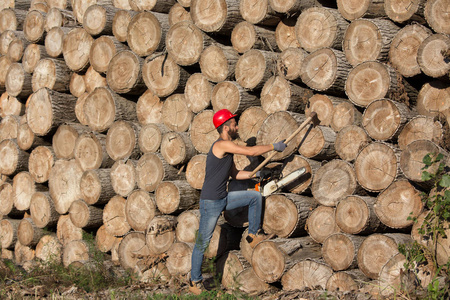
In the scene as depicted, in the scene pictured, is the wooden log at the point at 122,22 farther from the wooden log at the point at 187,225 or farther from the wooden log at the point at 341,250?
the wooden log at the point at 341,250

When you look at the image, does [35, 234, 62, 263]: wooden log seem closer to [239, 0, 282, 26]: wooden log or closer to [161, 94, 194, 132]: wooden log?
[161, 94, 194, 132]: wooden log

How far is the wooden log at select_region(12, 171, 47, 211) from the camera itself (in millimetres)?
9750

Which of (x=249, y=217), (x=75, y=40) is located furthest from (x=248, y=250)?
(x=75, y=40)

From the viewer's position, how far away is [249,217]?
650 centimetres

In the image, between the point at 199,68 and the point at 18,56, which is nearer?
the point at 199,68

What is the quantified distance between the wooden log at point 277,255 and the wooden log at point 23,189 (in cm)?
499

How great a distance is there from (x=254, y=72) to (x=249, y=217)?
72.2 inches

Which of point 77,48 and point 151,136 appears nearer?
point 151,136

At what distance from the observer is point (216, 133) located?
7.32 meters

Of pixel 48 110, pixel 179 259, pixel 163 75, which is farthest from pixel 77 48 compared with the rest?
pixel 179 259

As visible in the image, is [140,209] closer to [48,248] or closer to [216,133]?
[216,133]

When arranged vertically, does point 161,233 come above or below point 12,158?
above

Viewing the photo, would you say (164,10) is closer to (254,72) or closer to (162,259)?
(254,72)

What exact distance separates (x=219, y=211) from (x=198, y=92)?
1864mm
